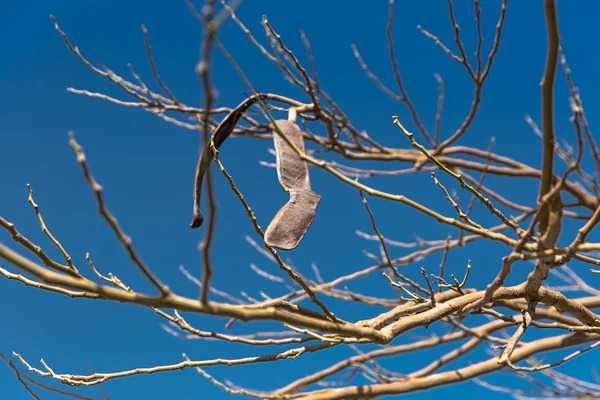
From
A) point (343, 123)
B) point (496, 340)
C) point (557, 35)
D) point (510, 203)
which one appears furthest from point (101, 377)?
point (510, 203)

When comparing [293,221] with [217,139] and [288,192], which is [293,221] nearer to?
[288,192]

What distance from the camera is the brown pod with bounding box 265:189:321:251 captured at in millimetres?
1155

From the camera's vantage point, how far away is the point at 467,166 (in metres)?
3.20

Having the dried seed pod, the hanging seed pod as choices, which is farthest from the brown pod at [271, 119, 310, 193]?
the dried seed pod

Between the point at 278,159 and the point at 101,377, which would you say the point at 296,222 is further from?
the point at 101,377

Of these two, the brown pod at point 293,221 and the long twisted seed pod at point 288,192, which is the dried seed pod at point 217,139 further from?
the brown pod at point 293,221

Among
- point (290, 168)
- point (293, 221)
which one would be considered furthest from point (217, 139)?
point (293, 221)

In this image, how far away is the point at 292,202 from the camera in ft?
3.94

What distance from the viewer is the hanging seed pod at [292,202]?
1.16 m

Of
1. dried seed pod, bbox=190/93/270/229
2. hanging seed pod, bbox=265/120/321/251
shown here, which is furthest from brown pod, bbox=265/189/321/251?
dried seed pod, bbox=190/93/270/229

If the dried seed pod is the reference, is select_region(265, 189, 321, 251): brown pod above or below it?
below

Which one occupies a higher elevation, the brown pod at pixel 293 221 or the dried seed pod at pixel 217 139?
the dried seed pod at pixel 217 139

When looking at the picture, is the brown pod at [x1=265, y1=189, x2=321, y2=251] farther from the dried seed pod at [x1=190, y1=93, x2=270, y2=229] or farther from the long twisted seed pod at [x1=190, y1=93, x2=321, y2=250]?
the dried seed pod at [x1=190, y1=93, x2=270, y2=229]

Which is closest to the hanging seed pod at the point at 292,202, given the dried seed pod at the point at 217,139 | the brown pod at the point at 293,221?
the brown pod at the point at 293,221
